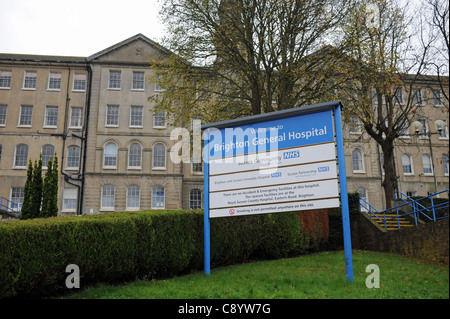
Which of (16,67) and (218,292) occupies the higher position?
(16,67)

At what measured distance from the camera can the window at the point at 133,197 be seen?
1369 inches

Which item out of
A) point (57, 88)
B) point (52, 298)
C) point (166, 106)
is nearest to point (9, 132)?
point (57, 88)

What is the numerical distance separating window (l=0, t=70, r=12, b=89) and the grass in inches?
1406

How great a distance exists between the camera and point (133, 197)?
3500 centimetres

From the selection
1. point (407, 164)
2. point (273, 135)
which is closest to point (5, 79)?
point (273, 135)

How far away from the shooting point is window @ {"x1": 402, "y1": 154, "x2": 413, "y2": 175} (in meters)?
40.4

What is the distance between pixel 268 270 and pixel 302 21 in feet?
37.2

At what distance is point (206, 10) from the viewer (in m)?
18.1

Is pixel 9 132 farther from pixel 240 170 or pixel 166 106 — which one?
pixel 240 170

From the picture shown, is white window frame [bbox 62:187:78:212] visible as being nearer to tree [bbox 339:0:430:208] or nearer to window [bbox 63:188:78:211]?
window [bbox 63:188:78:211]

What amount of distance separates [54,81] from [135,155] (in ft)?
37.3

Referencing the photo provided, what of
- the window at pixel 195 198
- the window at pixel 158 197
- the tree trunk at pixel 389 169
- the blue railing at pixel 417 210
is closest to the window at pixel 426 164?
the tree trunk at pixel 389 169

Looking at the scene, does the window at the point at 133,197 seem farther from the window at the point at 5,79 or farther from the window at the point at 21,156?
the window at the point at 5,79

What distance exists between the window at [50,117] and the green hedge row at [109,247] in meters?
29.7
